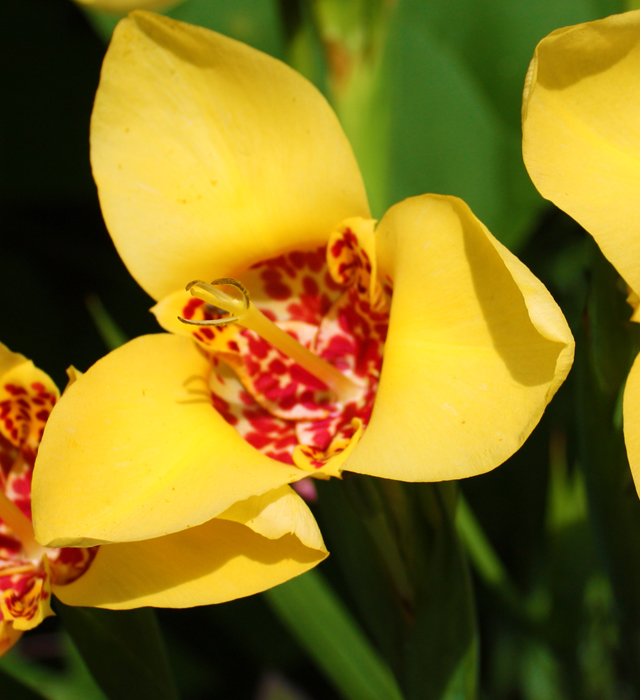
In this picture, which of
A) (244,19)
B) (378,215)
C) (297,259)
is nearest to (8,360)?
(297,259)

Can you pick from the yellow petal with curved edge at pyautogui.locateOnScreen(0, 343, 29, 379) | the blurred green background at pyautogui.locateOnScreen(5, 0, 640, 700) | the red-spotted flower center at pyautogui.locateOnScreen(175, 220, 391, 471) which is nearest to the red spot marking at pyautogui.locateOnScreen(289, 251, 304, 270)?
the red-spotted flower center at pyautogui.locateOnScreen(175, 220, 391, 471)

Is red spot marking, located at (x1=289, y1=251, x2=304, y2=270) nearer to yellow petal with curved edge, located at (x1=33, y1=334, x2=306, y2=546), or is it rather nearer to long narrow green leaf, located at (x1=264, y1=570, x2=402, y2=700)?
yellow petal with curved edge, located at (x1=33, y1=334, x2=306, y2=546)

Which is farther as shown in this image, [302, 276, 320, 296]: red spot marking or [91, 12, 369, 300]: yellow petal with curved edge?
[302, 276, 320, 296]: red spot marking

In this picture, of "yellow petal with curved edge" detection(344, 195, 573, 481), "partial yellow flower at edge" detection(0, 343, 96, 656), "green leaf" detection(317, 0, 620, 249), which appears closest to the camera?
"yellow petal with curved edge" detection(344, 195, 573, 481)

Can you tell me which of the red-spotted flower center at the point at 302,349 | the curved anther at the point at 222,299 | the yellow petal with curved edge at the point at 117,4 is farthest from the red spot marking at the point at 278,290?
the yellow petal with curved edge at the point at 117,4

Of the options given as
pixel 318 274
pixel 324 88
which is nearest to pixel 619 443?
pixel 318 274

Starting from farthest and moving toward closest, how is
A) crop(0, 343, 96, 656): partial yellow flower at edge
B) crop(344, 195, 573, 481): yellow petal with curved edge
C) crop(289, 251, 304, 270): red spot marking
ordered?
crop(289, 251, 304, 270): red spot marking < crop(0, 343, 96, 656): partial yellow flower at edge < crop(344, 195, 573, 481): yellow petal with curved edge
